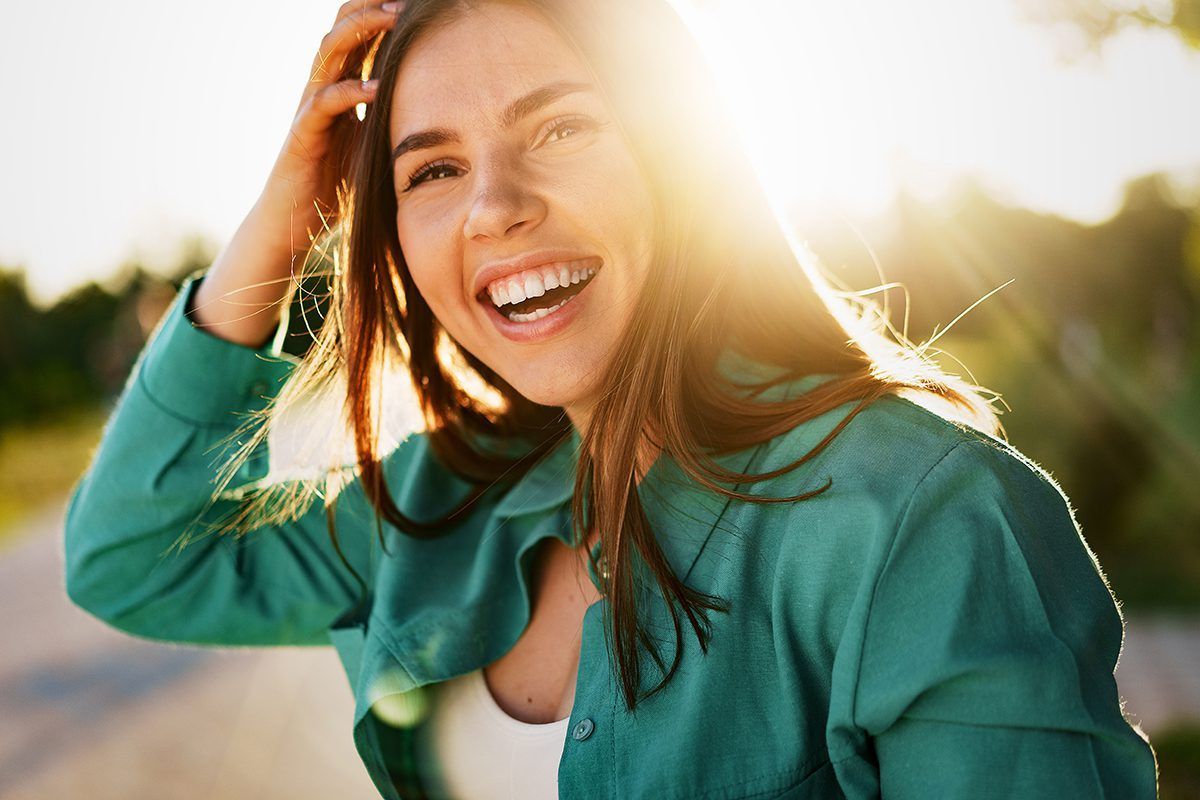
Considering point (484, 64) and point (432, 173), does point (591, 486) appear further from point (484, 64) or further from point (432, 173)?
point (484, 64)

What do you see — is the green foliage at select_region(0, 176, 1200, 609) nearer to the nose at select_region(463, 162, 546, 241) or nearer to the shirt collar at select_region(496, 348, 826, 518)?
the shirt collar at select_region(496, 348, 826, 518)

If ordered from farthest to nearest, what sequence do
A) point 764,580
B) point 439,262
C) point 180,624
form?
point 180,624
point 439,262
point 764,580

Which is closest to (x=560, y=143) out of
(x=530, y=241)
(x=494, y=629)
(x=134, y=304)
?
(x=530, y=241)

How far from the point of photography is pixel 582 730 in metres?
1.71

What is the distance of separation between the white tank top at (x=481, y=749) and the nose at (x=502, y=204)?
2.88 feet

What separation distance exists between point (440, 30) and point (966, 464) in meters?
1.22

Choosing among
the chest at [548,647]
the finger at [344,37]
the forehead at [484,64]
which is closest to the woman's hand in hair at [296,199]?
the finger at [344,37]

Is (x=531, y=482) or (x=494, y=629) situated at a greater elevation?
(x=531, y=482)

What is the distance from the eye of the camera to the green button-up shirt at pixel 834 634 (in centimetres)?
134

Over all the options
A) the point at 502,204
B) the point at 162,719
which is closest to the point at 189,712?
the point at 162,719

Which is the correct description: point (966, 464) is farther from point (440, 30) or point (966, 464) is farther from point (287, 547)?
point (287, 547)

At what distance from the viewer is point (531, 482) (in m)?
2.30

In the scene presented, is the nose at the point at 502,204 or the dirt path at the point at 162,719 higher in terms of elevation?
the nose at the point at 502,204

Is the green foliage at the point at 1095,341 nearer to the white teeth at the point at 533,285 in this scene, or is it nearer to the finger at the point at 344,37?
the finger at the point at 344,37
